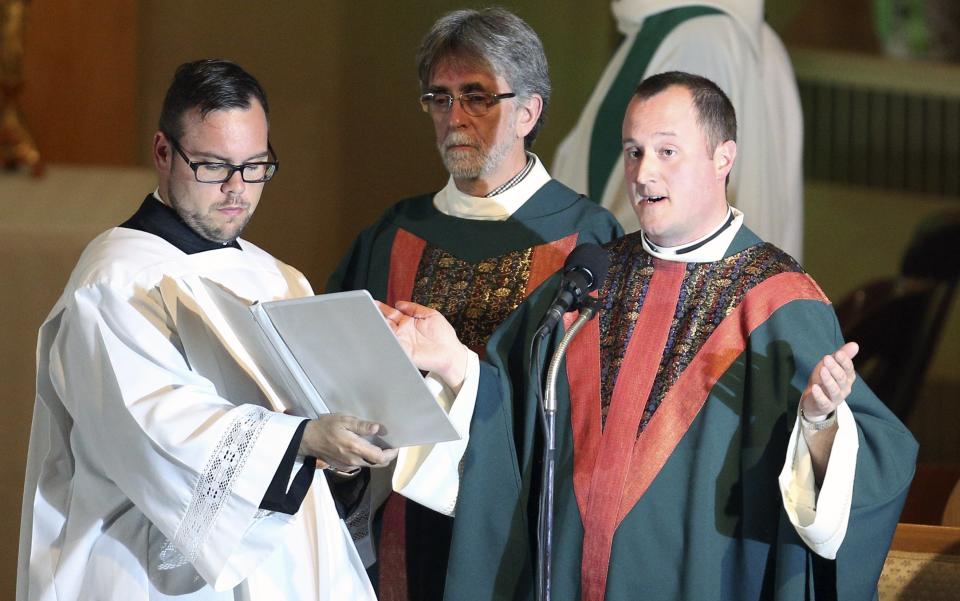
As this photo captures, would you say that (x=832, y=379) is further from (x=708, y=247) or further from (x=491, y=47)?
(x=491, y=47)

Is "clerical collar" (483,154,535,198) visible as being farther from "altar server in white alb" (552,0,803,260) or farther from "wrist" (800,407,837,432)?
"wrist" (800,407,837,432)

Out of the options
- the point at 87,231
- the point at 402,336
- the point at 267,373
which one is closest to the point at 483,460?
the point at 402,336

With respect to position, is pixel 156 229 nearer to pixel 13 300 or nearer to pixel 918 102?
pixel 13 300

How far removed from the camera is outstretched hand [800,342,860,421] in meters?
2.66

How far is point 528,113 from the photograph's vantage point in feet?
12.8

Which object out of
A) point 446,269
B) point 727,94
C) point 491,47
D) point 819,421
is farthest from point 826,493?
point 727,94

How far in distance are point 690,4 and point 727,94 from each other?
0.38 meters

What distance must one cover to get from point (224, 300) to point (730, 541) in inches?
46.9

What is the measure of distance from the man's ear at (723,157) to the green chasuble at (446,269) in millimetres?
706

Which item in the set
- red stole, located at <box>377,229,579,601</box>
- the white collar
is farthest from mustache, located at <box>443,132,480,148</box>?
the white collar

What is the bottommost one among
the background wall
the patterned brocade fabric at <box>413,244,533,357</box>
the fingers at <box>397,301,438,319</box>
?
the background wall

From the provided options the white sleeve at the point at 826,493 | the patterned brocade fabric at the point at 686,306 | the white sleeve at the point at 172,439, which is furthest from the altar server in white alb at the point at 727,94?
the white sleeve at the point at 172,439

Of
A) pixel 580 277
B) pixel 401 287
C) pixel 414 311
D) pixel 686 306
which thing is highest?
pixel 580 277

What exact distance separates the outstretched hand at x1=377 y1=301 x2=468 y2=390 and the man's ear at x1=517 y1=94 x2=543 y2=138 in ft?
2.88
